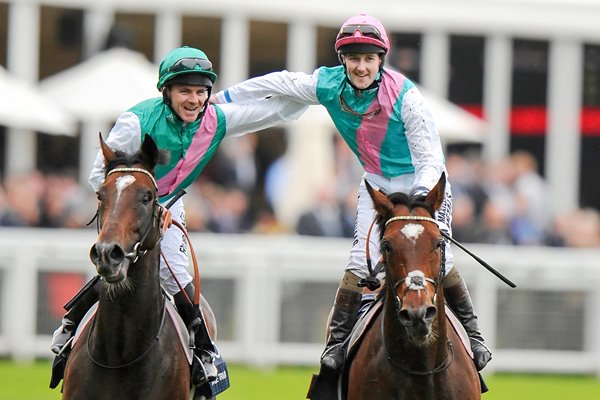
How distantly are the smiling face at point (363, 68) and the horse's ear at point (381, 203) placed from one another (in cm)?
79

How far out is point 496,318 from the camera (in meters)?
15.0

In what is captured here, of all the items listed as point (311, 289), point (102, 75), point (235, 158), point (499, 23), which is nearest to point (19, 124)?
point (102, 75)

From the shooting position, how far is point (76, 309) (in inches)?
306

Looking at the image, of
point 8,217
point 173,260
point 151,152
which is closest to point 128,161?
point 151,152

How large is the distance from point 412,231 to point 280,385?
709 cm

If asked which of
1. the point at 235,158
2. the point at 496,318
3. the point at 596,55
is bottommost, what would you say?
the point at 496,318

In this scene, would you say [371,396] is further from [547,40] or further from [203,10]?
[547,40]

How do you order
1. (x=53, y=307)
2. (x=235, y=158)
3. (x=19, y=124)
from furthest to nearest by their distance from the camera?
1. (x=235, y=158)
2. (x=19, y=124)
3. (x=53, y=307)

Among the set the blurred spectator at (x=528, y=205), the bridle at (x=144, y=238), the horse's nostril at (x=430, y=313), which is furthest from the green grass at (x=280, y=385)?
the horse's nostril at (x=430, y=313)

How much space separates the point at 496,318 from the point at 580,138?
7186 mm

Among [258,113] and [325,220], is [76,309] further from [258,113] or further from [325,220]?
[325,220]

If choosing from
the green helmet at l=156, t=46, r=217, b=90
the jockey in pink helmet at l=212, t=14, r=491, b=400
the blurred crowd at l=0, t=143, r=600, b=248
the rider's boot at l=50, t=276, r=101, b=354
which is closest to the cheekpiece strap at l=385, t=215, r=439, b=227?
the jockey in pink helmet at l=212, t=14, r=491, b=400

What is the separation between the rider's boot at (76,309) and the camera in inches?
304

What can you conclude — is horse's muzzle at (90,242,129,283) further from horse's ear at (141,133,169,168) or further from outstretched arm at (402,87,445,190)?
outstretched arm at (402,87,445,190)
